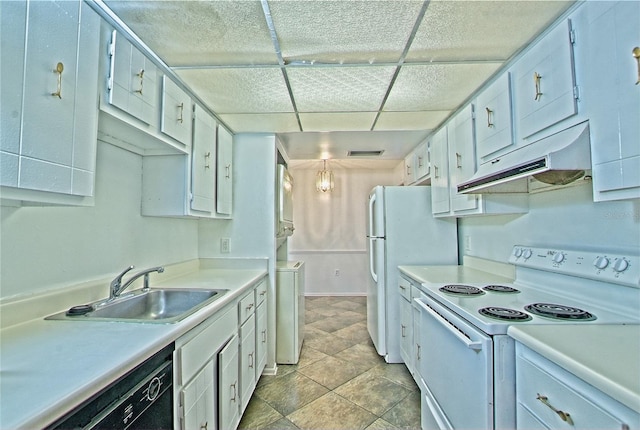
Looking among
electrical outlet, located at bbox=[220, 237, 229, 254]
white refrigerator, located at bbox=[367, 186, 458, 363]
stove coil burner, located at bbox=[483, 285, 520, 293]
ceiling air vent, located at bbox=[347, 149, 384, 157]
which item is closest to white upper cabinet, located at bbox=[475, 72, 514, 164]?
stove coil burner, located at bbox=[483, 285, 520, 293]

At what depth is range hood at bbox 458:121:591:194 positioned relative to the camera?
3.66 feet

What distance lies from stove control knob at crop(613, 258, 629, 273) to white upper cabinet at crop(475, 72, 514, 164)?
72 centimetres

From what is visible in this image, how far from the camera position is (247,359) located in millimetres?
1977

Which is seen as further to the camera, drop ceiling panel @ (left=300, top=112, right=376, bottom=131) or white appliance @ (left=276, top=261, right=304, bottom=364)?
A: white appliance @ (left=276, top=261, right=304, bottom=364)

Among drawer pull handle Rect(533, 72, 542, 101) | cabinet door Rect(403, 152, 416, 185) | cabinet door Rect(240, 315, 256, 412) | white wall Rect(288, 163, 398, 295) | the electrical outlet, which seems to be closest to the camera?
drawer pull handle Rect(533, 72, 542, 101)

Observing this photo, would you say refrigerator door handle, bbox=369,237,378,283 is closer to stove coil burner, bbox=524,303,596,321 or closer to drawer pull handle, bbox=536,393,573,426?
stove coil burner, bbox=524,303,596,321

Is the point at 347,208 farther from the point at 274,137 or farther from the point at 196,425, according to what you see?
the point at 196,425

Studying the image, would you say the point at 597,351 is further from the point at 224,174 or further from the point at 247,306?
the point at 224,174

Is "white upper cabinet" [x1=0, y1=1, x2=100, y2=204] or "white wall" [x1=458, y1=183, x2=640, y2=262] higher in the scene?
"white upper cabinet" [x1=0, y1=1, x2=100, y2=204]

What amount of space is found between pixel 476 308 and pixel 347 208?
4117 millimetres

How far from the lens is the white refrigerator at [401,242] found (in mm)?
2779

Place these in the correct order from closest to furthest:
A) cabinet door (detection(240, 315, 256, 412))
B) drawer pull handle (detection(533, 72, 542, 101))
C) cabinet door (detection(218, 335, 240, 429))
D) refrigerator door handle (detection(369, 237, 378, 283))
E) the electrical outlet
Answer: drawer pull handle (detection(533, 72, 542, 101))
cabinet door (detection(218, 335, 240, 429))
cabinet door (detection(240, 315, 256, 412))
the electrical outlet
refrigerator door handle (detection(369, 237, 378, 283))

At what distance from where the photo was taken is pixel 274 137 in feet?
9.04

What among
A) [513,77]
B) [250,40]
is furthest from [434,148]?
[250,40]
